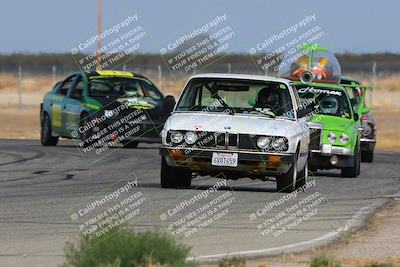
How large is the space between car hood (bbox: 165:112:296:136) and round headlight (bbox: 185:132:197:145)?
66 mm

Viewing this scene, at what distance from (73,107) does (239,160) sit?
38.2 feet

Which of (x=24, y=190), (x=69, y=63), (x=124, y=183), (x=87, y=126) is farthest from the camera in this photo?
(x=69, y=63)

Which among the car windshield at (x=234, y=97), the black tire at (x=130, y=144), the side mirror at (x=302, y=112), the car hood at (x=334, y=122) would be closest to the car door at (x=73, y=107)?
the black tire at (x=130, y=144)

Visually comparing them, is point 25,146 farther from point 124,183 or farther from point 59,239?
point 59,239

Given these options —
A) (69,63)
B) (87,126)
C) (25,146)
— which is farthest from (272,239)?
(69,63)

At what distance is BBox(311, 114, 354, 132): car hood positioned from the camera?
857 inches

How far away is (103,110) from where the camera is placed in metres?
27.3

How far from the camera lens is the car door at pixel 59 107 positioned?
92.3 feet

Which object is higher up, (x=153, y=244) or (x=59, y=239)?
(x=153, y=244)

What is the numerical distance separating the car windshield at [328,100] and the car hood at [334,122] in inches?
8.5

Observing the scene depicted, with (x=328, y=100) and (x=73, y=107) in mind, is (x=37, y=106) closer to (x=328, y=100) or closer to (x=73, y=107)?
(x=73, y=107)

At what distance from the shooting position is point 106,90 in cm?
2830

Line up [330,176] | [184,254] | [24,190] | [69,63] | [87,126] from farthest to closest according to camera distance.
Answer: [69,63]
[87,126]
[330,176]
[24,190]
[184,254]

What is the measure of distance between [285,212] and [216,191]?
266cm
